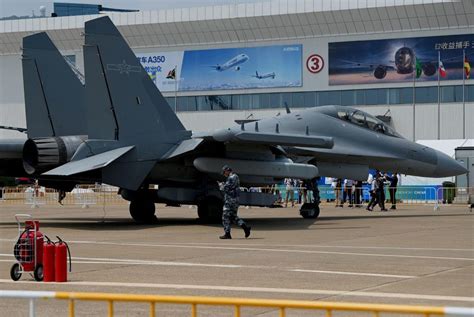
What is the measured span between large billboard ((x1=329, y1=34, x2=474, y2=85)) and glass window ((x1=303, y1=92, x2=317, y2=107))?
180cm

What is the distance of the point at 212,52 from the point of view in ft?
240

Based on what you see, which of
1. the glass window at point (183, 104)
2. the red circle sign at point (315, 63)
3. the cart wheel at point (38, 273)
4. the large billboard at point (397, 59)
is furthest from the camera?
the glass window at point (183, 104)

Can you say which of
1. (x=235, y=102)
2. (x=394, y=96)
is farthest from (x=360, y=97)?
(x=235, y=102)

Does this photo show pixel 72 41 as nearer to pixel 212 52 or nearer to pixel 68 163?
pixel 212 52

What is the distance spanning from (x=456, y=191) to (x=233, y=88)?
1269 inches

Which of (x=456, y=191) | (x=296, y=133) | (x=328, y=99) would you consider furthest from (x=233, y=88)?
(x=296, y=133)

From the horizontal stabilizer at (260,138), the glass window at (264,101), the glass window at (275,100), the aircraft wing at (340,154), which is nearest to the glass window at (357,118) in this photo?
the aircraft wing at (340,154)

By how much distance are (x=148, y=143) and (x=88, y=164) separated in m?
2.05

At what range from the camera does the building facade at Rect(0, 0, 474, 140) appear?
65312mm

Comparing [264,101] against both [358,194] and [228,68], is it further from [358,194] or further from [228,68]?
[358,194]

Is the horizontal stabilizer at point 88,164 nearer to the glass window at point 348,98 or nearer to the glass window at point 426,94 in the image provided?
the glass window at point 426,94

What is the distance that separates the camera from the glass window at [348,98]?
68.5 m

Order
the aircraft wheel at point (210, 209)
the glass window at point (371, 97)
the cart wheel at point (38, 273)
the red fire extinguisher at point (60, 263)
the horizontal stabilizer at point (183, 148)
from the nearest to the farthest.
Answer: the red fire extinguisher at point (60, 263)
the cart wheel at point (38, 273)
the horizontal stabilizer at point (183, 148)
the aircraft wheel at point (210, 209)
the glass window at point (371, 97)

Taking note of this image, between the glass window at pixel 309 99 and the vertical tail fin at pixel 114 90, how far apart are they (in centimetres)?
4660
